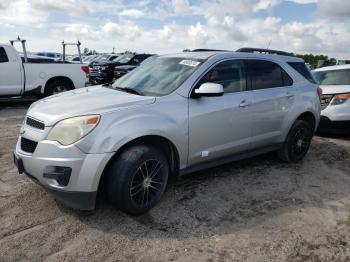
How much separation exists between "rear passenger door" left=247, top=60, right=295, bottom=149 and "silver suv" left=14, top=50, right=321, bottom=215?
0.01 meters

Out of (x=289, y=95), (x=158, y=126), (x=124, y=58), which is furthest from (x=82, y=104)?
(x=124, y=58)

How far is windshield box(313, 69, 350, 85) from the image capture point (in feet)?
27.5

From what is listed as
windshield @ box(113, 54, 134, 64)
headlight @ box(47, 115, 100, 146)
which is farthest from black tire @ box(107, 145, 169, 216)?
windshield @ box(113, 54, 134, 64)

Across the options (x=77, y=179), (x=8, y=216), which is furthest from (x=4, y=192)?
(x=77, y=179)

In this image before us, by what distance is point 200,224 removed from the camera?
3850 millimetres

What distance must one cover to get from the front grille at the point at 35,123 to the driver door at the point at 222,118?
1.55m

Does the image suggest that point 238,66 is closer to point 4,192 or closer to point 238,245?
point 238,245

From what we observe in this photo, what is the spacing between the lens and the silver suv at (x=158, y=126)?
140 inches

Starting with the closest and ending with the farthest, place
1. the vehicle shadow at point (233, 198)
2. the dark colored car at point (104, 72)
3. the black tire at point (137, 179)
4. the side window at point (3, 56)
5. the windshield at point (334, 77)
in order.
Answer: the black tire at point (137, 179) < the vehicle shadow at point (233, 198) < the windshield at point (334, 77) < the side window at point (3, 56) < the dark colored car at point (104, 72)

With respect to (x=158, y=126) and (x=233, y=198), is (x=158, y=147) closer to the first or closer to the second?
(x=158, y=126)

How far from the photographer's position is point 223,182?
5023 mm

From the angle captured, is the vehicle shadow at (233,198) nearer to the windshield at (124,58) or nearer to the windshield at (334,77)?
the windshield at (334,77)

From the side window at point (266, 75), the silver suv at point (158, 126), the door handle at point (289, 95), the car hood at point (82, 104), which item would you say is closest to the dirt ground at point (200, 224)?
the silver suv at point (158, 126)

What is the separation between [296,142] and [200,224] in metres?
2.73
